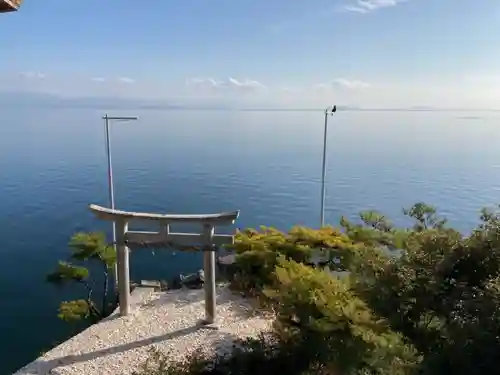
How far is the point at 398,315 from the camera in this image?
15.9 feet

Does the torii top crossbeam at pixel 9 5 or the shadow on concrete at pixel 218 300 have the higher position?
the torii top crossbeam at pixel 9 5

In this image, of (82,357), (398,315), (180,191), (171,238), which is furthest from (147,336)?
(180,191)

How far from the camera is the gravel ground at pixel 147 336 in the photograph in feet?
22.0

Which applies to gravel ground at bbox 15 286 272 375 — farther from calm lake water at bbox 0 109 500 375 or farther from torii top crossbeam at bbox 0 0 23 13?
torii top crossbeam at bbox 0 0 23 13

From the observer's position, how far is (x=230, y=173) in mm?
28750

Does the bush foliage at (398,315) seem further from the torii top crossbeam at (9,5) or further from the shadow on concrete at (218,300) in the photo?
the torii top crossbeam at (9,5)

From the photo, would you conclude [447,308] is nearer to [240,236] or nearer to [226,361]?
[226,361]

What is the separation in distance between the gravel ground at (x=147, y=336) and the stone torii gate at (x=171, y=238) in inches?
19.5

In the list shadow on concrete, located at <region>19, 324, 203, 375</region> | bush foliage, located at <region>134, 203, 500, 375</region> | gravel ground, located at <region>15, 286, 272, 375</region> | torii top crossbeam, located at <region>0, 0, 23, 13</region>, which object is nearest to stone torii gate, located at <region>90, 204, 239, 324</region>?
gravel ground, located at <region>15, 286, 272, 375</region>

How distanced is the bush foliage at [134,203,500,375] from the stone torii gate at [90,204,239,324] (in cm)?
164

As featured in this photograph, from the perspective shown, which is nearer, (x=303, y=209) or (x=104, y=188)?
(x=303, y=209)

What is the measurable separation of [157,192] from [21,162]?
51.4 feet

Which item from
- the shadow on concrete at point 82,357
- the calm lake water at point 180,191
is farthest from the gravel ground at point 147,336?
the calm lake water at point 180,191

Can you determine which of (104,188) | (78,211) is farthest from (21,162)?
(78,211)
